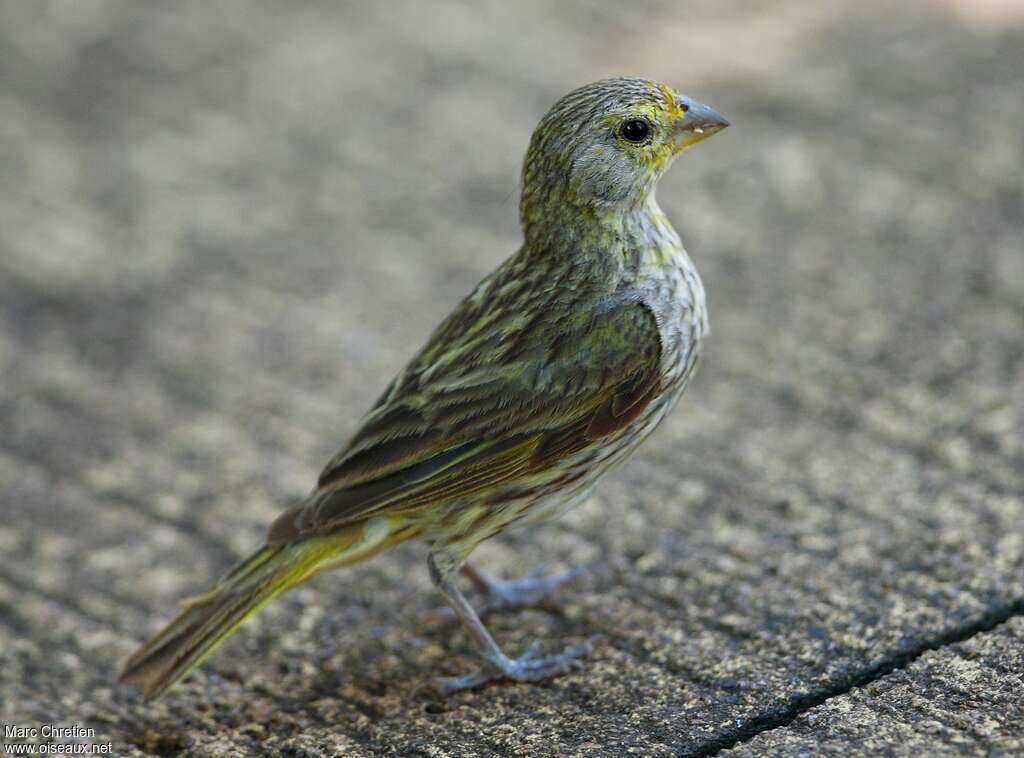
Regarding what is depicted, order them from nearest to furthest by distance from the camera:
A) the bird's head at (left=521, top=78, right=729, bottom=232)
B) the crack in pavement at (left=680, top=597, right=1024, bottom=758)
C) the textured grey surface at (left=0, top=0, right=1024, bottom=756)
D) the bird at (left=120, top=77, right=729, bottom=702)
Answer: the crack in pavement at (left=680, top=597, right=1024, bottom=758), the textured grey surface at (left=0, top=0, right=1024, bottom=756), the bird at (left=120, top=77, right=729, bottom=702), the bird's head at (left=521, top=78, right=729, bottom=232)

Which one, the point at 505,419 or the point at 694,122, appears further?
the point at 694,122

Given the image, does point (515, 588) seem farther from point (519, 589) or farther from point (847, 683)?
point (847, 683)

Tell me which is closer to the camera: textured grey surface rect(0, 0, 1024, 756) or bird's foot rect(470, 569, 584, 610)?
textured grey surface rect(0, 0, 1024, 756)

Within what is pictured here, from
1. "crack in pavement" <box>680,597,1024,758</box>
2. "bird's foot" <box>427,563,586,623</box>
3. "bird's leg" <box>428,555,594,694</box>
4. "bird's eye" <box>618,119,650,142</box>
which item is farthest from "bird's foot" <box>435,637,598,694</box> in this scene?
"bird's eye" <box>618,119,650,142</box>

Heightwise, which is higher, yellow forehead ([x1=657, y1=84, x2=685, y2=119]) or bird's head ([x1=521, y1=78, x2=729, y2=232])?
yellow forehead ([x1=657, y1=84, x2=685, y2=119])

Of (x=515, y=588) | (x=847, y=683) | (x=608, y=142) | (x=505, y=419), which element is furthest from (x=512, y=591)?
(x=608, y=142)

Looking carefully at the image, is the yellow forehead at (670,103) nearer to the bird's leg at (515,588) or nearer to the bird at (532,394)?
the bird at (532,394)

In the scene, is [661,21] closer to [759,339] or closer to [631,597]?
[759,339]

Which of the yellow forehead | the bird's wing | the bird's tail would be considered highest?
the yellow forehead

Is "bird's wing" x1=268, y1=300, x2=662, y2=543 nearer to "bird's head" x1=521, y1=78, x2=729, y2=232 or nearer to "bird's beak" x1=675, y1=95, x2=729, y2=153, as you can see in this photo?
"bird's head" x1=521, y1=78, x2=729, y2=232
